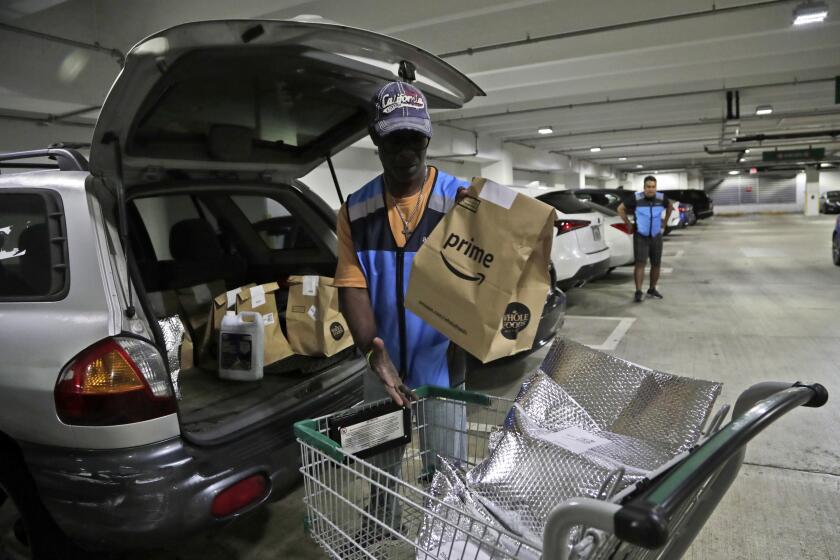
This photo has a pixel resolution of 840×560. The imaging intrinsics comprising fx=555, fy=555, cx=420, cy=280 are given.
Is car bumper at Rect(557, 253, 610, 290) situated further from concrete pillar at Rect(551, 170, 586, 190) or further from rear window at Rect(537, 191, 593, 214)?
concrete pillar at Rect(551, 170, 586, 190)

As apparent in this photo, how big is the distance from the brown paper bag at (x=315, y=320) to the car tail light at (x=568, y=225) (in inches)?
148

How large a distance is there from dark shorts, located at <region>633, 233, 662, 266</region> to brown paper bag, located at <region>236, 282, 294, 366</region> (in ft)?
18.9

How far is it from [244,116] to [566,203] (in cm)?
545

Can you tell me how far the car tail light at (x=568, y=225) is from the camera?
630cm

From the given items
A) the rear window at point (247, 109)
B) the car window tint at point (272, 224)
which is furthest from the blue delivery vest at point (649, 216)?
the rear window at point (247, 109)

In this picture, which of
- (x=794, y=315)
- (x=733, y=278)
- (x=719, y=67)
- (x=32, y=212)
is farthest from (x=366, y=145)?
(x=32, y=212)

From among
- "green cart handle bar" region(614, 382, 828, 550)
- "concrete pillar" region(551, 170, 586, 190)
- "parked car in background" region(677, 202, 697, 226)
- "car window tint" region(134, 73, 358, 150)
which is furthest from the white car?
"concrete pillar" region(551, 170, 586, 190)

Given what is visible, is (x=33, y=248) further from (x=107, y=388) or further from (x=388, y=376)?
(x=388, y=376)

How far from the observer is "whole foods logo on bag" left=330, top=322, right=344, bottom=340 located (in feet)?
10.00

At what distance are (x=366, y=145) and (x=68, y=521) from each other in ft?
38.8

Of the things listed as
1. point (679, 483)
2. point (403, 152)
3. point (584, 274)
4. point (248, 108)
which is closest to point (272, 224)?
point (248, 108)

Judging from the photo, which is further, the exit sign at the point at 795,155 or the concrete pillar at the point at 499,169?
the exit sign at the point at 795,155

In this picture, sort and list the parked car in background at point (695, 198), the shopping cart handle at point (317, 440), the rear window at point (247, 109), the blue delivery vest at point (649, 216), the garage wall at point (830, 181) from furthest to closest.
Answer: the garage wall at point (830, 181), the parked car in background at point (695, 198), the blue delivery vest at point (649, 216), the rear window at point (247, 109), the shopping cart handle at point (317, 440)

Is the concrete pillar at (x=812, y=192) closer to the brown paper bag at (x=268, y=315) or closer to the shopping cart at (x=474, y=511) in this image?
the brown paper bag at (x=268, y=315)
